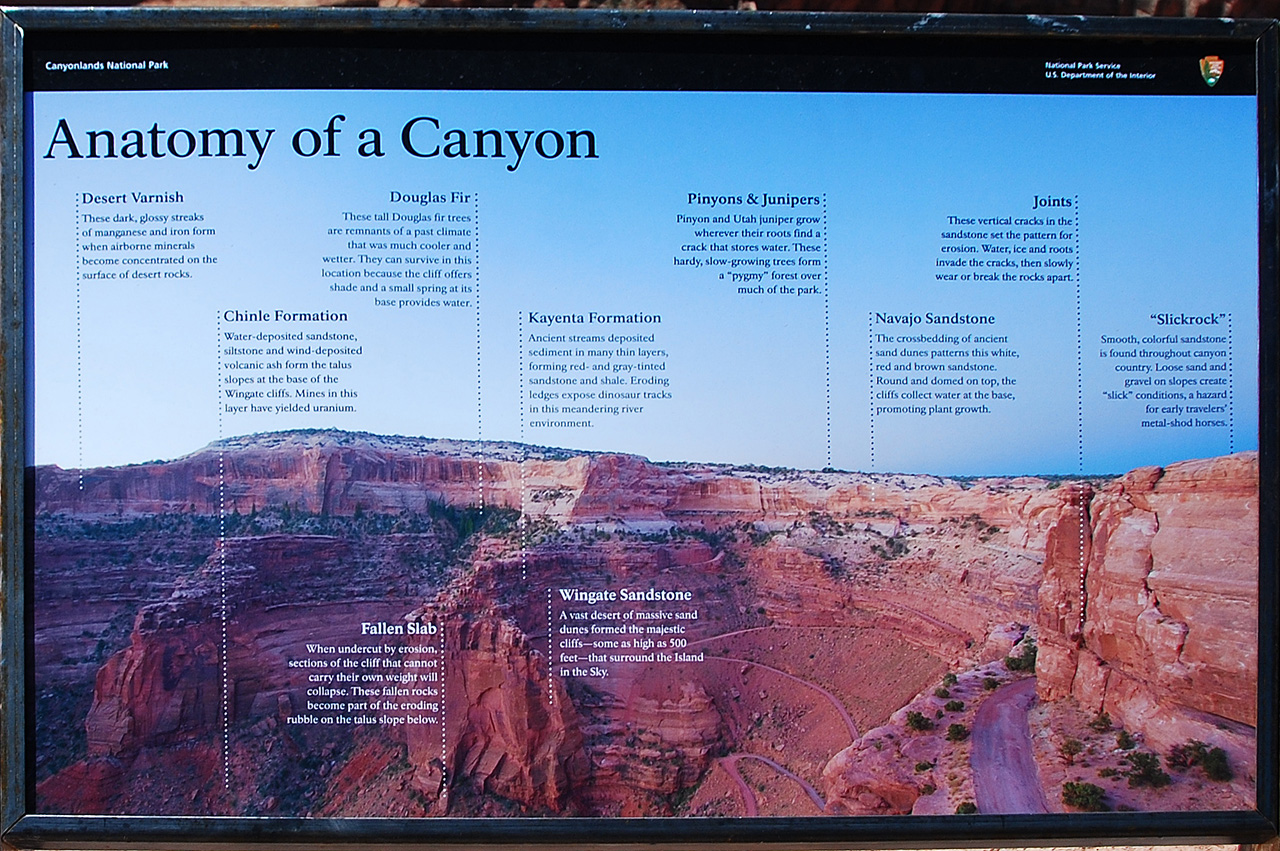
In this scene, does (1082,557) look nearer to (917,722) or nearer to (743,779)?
(917,722)

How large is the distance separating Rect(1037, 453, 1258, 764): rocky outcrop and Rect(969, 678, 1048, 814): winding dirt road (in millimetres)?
151

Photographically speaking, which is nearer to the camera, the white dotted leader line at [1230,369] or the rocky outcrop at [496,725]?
the rocky outcrop at [496,725]

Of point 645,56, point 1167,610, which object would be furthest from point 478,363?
point 1167,610

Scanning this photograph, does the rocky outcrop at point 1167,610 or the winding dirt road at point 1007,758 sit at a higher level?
the rocky outcrop at point 1167,610

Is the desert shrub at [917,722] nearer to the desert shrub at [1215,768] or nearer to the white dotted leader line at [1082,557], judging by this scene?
the white dotted leader line at [1082,557]

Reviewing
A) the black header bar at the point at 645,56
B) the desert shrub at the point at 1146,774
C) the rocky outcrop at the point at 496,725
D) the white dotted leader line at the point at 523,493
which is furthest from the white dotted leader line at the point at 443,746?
the desert shrub at the point at 1146,774

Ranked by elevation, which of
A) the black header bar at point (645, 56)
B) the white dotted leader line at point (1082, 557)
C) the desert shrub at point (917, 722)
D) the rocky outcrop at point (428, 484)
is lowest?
the desert shrub at point (917, 722)

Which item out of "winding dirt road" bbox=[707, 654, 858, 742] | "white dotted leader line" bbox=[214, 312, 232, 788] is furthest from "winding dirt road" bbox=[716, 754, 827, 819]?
"white dotted leader line" bbox=[214, 312, 232, 788]

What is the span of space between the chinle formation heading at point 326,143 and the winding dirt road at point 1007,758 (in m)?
3.03

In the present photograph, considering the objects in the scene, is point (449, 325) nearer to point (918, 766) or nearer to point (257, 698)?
point (257, 698)

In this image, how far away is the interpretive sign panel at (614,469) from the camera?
15.3ft

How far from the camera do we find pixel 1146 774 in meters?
4.71

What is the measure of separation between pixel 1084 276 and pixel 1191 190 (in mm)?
631

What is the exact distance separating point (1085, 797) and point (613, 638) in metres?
2.21
